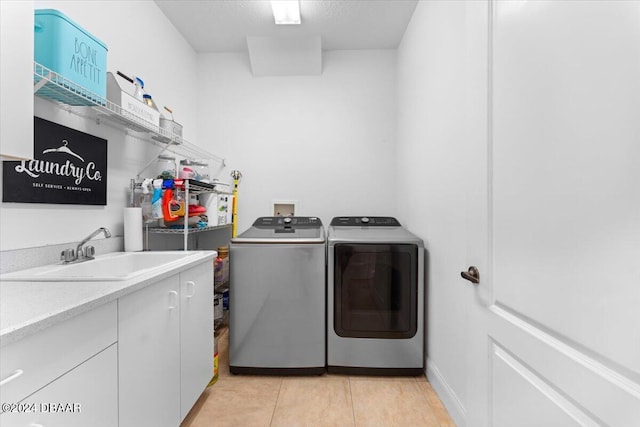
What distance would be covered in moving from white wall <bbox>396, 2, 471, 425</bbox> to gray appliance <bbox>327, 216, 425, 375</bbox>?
12 cm

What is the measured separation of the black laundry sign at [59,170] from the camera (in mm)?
1297

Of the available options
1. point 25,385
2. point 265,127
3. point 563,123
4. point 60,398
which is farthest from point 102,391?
point 265,127

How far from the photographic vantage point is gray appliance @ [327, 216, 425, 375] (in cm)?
212

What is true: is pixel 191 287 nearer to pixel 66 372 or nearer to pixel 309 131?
pixel 66 372

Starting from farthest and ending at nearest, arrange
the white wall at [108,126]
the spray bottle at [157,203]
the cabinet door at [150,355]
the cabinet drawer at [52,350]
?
the spray bottle at [157,203]
the white wall at [108,126]
the cabinet door at [150,355]
the cabinet drawer at [52,350]

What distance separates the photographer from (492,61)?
977mm

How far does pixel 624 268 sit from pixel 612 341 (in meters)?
0.14

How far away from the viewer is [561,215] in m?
0.71

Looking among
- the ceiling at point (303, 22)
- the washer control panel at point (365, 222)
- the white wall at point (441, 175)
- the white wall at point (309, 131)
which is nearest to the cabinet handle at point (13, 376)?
the white wall at point (441, 175)

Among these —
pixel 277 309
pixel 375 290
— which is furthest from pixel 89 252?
pixel 375 290

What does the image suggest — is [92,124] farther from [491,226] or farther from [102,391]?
[491,226]

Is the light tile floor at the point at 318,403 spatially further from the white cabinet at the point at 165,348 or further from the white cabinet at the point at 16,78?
the white cabinet at the point at 16,78

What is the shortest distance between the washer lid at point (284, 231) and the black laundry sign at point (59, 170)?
2.87 ft

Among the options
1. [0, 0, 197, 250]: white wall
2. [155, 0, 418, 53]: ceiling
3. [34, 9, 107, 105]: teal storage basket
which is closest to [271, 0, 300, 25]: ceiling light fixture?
[155, 0, 418, 53]: ceiling
